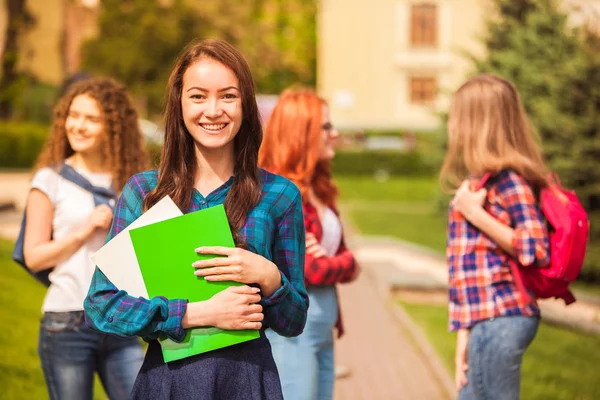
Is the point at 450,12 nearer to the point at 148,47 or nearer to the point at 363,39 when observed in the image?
the point at 363,39

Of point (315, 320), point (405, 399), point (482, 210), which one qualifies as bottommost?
point (405, 399)

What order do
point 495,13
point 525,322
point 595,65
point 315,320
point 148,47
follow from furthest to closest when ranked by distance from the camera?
1. point 148,47
2. point 495,13
3. point 595,65
4. point 315,320
5. point 525,322

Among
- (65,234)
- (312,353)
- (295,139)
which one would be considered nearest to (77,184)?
(65,234)

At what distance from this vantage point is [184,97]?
2521 mm

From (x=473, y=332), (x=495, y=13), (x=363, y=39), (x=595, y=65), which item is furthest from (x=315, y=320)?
(x=363, y=39)

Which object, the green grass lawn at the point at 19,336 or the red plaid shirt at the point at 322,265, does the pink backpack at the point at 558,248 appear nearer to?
the red plaid shirt at the point at 322,265

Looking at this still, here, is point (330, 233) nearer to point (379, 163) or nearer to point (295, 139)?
point (295, 139)

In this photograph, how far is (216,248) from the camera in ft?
7.80

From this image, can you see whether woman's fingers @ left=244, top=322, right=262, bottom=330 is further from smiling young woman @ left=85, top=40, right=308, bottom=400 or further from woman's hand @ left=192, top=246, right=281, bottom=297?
woman's hand @ left=192, top=246, right=281, bottom=297

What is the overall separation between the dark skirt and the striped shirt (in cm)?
119

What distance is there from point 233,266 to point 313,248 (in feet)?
5.06

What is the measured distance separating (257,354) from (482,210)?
1.31 m

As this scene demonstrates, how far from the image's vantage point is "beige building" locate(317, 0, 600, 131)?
44.1 m

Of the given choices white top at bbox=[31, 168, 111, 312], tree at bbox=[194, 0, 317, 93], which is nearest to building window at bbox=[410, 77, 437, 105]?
tree at bbox=[194, 0, 317, 93]
